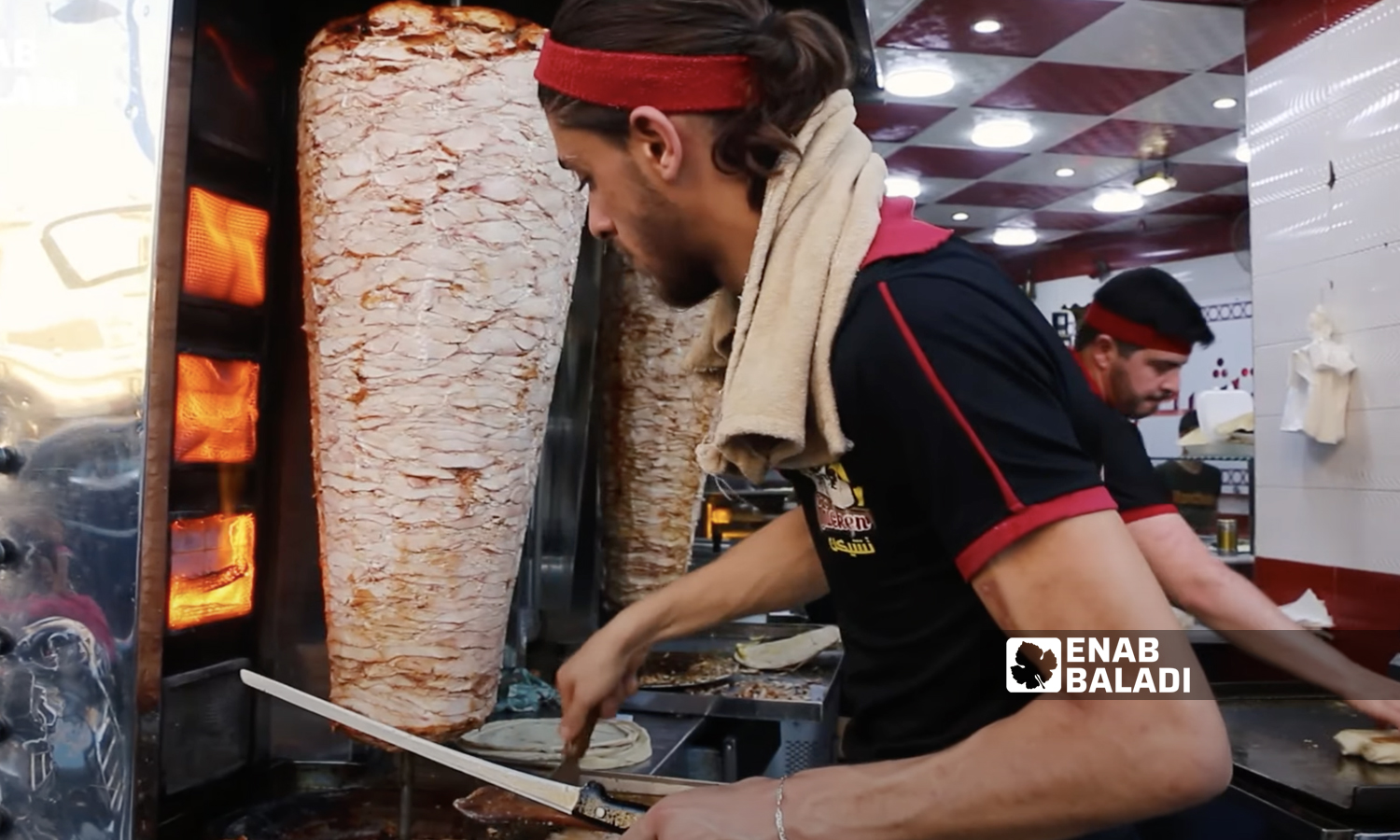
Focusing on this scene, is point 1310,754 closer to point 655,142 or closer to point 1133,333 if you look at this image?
point 1133,333

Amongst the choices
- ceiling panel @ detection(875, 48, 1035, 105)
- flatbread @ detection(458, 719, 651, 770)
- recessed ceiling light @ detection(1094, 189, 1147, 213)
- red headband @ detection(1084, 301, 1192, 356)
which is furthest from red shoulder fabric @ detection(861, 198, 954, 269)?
recessed ceiling light @ detection(1094, 189, 1147, 213)

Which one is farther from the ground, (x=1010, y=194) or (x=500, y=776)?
(x=1010, y=194)

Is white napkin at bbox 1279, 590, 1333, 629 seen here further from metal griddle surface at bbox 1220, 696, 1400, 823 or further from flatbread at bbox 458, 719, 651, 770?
flatbread at bbox 458, 719, 651, 770

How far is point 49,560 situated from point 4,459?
0.14 m

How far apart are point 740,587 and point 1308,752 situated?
6.06 feet

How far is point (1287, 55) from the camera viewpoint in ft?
13.1

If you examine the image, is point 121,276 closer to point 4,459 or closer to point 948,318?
point 4,459

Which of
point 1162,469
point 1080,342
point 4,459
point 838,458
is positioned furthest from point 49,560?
point 1162,469

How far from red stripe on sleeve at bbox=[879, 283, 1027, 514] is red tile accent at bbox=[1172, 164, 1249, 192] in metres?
7.82

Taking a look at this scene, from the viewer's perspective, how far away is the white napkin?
3.64 meters

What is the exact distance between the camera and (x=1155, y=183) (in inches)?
305

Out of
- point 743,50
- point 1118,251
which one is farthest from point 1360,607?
point 1118,251

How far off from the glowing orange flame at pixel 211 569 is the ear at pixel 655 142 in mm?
807

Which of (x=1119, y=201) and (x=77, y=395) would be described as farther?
(x=1119, y=201)
